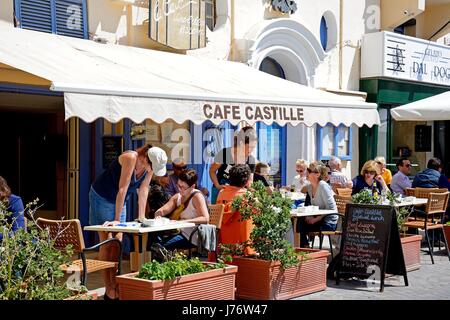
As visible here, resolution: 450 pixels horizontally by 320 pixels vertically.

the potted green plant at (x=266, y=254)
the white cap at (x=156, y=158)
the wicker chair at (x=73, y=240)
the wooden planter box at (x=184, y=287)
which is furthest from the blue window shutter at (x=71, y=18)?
the wooden planter box at (x=184, y=287)

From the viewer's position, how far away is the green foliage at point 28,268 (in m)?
5.17

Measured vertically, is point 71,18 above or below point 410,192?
above

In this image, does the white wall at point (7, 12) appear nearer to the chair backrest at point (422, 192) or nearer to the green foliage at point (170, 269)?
the green foliage at point (170, 269)

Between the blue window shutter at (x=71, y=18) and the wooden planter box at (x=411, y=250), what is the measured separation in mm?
5214

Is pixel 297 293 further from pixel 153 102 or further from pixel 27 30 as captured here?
pixel 27 30

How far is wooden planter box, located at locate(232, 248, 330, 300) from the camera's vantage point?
24.8 feet

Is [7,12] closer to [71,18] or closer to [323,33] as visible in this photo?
[71,18]

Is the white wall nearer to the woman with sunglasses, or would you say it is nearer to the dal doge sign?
the dal doge sign

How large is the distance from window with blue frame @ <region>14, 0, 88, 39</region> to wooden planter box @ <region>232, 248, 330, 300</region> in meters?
4.43

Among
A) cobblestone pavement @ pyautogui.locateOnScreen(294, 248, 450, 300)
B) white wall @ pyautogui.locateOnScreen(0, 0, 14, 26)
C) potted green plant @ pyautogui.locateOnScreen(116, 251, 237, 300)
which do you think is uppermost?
white wall @ pyautogui.locateOnScreen(0, 0, 14, 26)

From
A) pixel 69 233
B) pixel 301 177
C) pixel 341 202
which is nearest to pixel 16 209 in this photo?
pixel 69 233

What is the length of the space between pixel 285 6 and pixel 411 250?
6.18 meters

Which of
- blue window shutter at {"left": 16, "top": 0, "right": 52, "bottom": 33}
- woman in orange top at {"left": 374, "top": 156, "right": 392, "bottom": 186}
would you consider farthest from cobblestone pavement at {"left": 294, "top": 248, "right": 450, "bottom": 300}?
blue window shutter at {"left": 16, "top": 0, "right": 52, "bottom": 33}

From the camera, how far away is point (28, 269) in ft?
17.4
